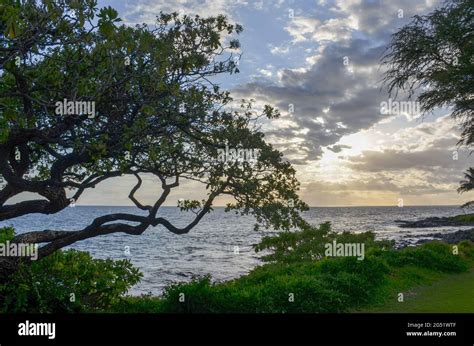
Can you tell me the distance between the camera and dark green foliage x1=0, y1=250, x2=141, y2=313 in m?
12.8

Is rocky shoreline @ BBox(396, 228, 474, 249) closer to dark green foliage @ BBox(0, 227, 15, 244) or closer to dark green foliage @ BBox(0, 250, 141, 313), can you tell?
dark green foliage @ BBox(0, 250, 141, 313)

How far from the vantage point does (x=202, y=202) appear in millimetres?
15742

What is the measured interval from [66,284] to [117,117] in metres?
5.32

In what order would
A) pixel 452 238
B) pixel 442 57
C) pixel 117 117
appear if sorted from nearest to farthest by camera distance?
1. pixel 117 117
2. pixel 442 57
3. pixel 452 238

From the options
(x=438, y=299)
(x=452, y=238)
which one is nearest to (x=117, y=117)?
(x=438, y=299)

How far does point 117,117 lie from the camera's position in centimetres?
1216

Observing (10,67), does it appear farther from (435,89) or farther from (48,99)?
(435,89)

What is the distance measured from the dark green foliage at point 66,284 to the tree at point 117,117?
2.31 feet

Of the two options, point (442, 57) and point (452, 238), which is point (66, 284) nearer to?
point (442, 57)

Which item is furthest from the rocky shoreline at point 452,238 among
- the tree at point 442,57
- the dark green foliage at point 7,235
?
the dark green foliage at point 7,235

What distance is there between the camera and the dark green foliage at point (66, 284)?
12844 millimetres

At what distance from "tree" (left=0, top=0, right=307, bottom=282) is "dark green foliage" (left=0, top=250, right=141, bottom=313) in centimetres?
70

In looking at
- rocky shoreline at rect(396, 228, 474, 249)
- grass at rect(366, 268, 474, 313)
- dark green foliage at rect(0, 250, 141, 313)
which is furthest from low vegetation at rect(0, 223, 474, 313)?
rocky shoreline at rect(396, 228, 474, 249)

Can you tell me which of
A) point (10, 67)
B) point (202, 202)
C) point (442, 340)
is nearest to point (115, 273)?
point (202, 202)
